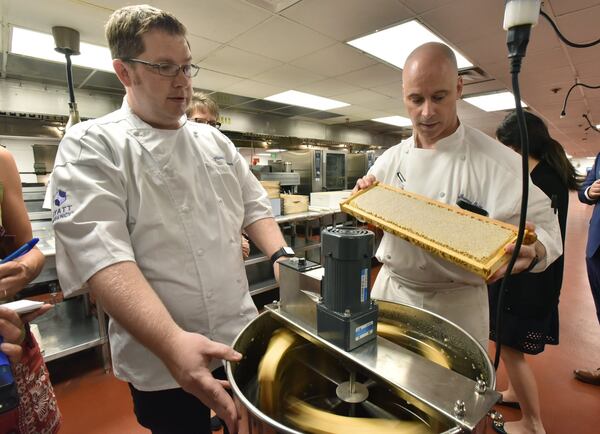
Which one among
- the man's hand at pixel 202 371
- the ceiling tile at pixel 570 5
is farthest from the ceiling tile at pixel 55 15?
the ceiling tile at pixel 570 5

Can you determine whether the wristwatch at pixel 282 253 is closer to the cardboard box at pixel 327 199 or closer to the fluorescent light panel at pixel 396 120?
the cardboard box at pixel 327 199

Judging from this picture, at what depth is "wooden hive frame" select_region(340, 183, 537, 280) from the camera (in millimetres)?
724

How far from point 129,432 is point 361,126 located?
907cm

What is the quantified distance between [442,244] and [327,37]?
3.28m

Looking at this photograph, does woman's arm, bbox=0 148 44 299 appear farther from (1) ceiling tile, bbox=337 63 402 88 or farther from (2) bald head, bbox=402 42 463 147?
(1) ceiling tile, bbox=337 63 402 88

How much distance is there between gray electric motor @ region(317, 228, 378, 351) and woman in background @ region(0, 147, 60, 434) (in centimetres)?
71

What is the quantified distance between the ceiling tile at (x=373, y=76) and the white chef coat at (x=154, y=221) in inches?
159

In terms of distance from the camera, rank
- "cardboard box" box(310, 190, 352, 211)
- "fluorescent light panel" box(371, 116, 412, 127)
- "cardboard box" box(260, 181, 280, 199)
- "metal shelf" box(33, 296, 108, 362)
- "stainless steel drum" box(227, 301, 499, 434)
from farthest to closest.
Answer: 1. "fluorescent light panel" box(371, 116, 412, 127)
2. "cardboard box" box(310, 190, 352, 211)
3. "cardboard box" box(260, 181, 280, 199)
4. "metal shelf" box(33, 296, 108, 362)
5. "stainless steel drum" box(227, 301, 499, 434)

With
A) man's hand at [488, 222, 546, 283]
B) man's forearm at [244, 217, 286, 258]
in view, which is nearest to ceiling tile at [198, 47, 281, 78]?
man's forearm at [244, 217, 286, 258]

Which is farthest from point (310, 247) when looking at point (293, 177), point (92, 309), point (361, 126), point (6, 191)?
point (361, 126)

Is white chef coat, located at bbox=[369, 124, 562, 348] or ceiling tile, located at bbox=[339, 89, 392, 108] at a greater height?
ceiling tile, located at bbox=[339, 89, 392, 108]

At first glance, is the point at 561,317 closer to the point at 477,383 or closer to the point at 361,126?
the point at 477,383

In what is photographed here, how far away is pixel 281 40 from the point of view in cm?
344

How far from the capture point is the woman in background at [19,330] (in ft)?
2.44
